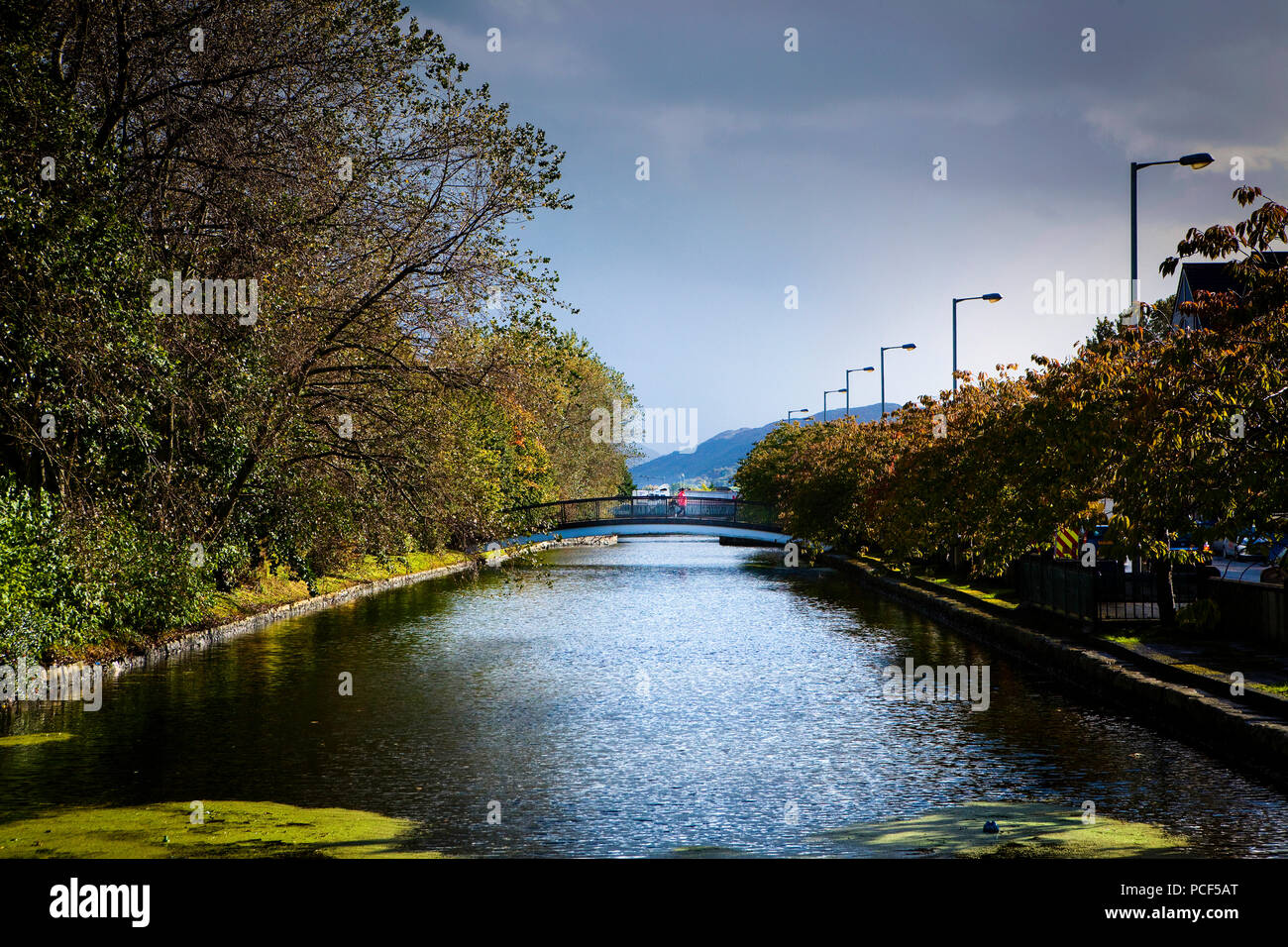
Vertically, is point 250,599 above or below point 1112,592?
below

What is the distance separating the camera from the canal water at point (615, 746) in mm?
10836

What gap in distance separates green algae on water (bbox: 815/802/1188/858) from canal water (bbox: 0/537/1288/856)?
0.98ft

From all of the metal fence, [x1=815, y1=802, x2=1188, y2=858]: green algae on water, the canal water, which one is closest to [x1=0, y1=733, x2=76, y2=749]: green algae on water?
the canal water

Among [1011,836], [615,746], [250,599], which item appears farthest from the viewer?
[250,599]

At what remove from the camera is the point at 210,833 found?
10.2 metres

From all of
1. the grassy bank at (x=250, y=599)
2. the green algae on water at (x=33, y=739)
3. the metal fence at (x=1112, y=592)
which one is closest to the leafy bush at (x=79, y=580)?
the grassy bank at (x=250, y=599)

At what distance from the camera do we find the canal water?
10.8 m

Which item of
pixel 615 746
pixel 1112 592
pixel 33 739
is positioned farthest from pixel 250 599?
pixel 1112 592

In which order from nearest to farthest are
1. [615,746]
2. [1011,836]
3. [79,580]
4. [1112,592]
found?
[1011,836] < [615,746] < [79,580] < [1112,592]

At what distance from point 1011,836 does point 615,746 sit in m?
5.43

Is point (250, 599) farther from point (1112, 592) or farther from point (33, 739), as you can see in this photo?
point (1112, 592)

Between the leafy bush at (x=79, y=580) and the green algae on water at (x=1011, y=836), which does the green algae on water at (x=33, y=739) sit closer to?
the leafy bush at (x=79, y=580)

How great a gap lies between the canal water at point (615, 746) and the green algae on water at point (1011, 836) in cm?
30

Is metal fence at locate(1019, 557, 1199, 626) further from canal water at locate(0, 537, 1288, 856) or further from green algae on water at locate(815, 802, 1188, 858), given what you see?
green algae on water at locate(815, 802, 1188, 858)
